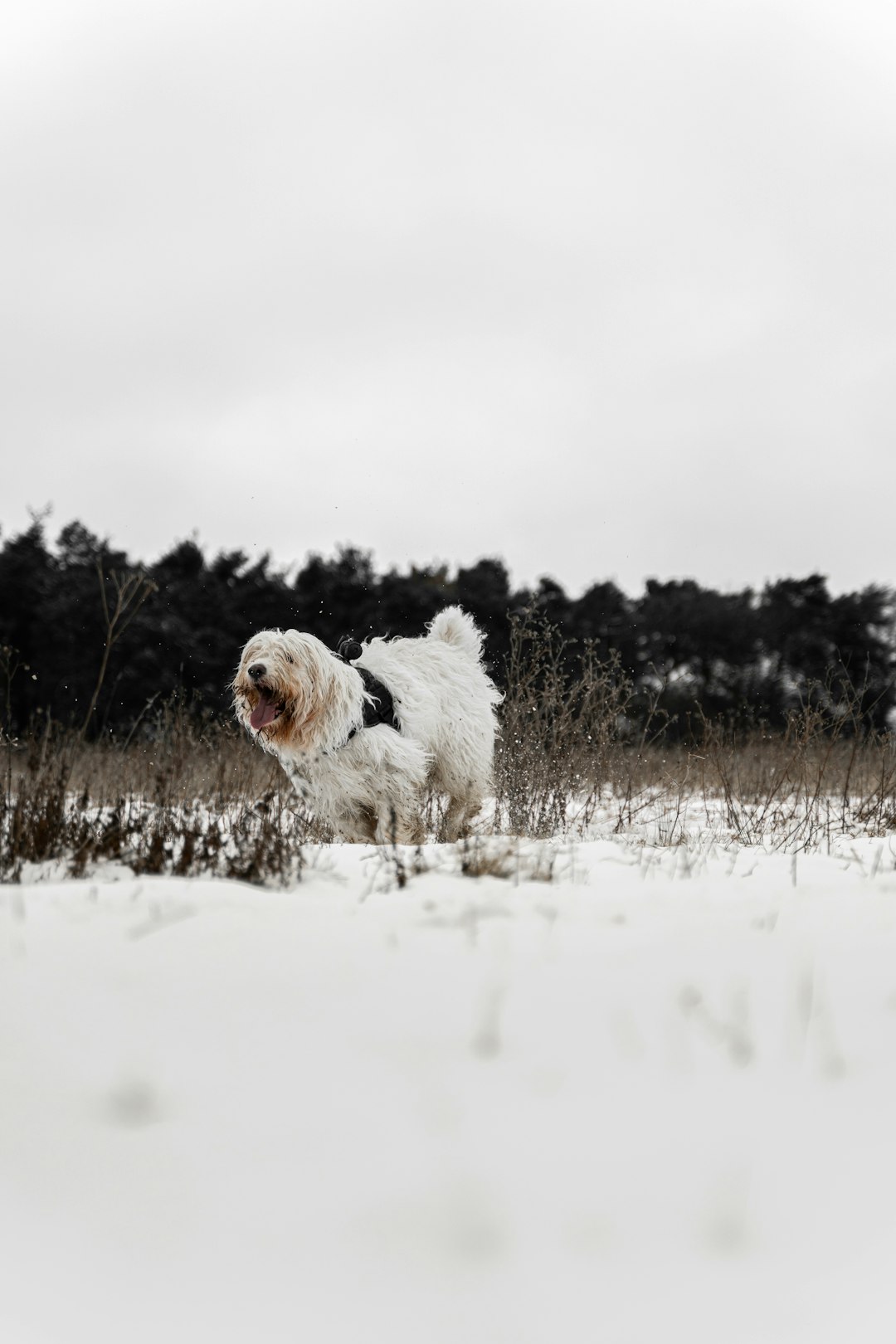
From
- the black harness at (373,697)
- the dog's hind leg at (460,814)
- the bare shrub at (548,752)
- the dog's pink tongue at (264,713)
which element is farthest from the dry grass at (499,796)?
the black harness at (373,697)

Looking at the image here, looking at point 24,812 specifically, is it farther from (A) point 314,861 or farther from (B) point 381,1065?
(B) point 381,1065

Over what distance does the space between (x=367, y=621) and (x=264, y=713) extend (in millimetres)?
11260

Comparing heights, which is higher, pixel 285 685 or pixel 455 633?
pixel 455 633

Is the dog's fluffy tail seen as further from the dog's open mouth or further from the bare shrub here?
the dog's open mouth

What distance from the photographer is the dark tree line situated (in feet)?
48.9

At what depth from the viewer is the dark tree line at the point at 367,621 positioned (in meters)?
14.9

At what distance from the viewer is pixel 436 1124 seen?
2002 mm

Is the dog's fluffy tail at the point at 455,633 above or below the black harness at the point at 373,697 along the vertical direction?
above

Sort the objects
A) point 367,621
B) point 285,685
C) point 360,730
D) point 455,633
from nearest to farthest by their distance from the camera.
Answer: point 285,685, point 360,730, point 455,633, point 367,621

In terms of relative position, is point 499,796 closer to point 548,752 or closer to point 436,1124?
point 548,752

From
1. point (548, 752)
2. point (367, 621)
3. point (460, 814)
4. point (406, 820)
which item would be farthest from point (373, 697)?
point (367, 621)

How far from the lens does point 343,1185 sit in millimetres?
1878

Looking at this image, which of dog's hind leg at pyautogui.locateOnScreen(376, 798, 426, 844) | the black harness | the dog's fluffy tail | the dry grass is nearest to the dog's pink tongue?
the dry grass

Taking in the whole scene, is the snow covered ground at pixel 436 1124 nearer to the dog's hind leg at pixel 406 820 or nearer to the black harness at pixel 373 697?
the dog's hind leg at pixel 406 820
